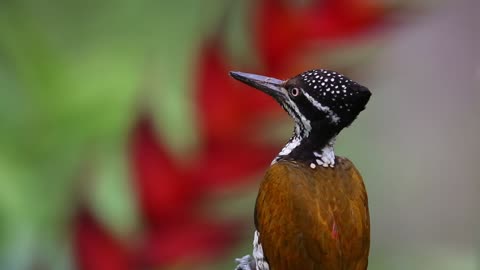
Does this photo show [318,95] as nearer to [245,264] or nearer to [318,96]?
[318,96]

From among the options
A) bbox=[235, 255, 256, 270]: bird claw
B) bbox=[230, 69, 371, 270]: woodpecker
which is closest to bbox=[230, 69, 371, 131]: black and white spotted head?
bbox=[230, 69, 371, 270]: woodpecker

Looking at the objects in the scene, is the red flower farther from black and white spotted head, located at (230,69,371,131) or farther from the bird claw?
the bird claw

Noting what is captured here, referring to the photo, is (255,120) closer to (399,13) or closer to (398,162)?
(399,13)

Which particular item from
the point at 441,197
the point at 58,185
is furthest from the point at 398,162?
the point at 58,185

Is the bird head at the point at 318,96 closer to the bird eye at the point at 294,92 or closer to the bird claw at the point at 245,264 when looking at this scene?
the bird eye at the point at 294,92

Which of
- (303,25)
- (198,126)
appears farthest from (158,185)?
(303,25)

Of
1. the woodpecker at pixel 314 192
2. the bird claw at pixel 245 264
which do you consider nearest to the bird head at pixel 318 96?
the woodpecker at pixel 314 192
